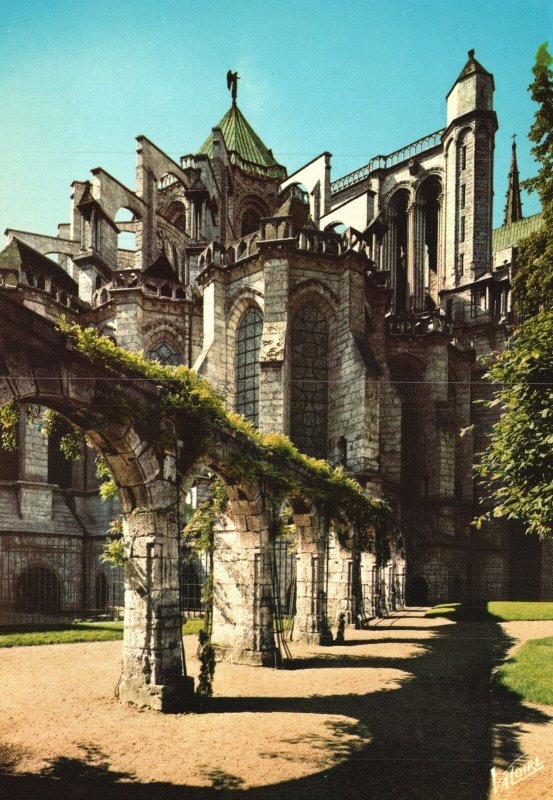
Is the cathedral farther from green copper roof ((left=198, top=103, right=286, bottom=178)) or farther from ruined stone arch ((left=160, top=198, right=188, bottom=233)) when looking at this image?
green copper roof ((left=198, top=103, right=286, bottom=178))

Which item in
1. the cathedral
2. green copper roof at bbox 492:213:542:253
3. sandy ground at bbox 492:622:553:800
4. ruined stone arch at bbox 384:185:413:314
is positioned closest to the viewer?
sandy ground at bbox 492:622:553:800

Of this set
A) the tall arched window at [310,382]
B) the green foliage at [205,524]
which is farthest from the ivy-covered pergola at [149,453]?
the tall arched window at [310,382]

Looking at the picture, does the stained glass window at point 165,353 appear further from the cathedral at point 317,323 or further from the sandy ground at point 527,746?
the sandy ground at point 527,746

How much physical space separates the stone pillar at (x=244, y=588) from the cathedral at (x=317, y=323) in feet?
32.3

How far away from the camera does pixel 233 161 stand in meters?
39.9

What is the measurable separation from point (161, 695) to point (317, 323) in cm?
1769

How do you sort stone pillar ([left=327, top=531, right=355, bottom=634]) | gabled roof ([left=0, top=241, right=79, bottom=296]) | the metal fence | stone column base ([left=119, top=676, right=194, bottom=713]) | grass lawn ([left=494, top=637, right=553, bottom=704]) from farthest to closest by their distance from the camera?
gabled roof ([left=0, top=241, right=79, bottom=296])
the metal fence
stone pillar ([left=327, top=531, right=355, bottom=634])
grass lawn ([left=494, top=637, right=553, bottom=704])
stone column base ([left=119, top=676, right=194, bottom=713])

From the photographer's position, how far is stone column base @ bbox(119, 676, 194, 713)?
309 inches

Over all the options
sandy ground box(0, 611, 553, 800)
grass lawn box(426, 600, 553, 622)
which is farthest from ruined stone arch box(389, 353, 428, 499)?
sandy ground box(0, 611, 553, 800)

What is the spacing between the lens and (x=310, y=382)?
23188 mm

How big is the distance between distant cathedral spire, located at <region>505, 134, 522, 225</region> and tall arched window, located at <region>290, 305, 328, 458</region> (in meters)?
37.0

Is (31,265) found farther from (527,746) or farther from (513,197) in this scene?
(513,197)

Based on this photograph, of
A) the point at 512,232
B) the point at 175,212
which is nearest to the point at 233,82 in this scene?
the point at 175,212

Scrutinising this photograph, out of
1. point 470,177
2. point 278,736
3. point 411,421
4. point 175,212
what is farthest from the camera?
point 175,212
